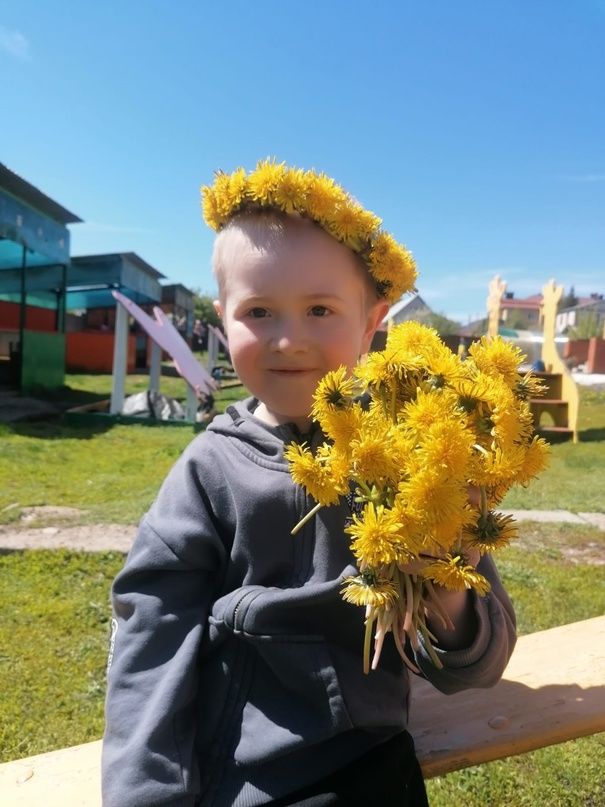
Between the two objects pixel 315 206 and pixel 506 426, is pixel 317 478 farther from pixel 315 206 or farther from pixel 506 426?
pixel 315 206

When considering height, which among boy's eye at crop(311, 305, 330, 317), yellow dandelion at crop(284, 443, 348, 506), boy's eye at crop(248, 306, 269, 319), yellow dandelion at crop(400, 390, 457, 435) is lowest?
yellow dandelion at crop(284, 443, 348, 506)

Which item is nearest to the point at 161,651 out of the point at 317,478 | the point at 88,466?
the point at 317,478

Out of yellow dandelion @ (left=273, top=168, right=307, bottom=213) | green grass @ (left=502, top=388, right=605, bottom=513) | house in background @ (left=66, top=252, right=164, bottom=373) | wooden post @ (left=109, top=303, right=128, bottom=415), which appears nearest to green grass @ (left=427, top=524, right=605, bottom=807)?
green grass @ (left=502, top=388, right=605, bottom=513)

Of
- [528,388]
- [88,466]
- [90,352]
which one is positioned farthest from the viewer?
[90,352]

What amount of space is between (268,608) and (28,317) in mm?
22879

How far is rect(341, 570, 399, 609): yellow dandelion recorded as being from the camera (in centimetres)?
106

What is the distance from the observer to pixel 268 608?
139 centimetres

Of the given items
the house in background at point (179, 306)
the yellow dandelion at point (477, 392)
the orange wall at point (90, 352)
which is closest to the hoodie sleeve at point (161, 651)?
the yellow dandelion at point (477, 392)

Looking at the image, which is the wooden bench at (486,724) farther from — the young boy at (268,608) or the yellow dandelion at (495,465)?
the yellow dandelion at (495,465)

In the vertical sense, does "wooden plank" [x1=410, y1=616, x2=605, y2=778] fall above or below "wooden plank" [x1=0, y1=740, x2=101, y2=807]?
above

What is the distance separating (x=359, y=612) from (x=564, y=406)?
36.7 feet

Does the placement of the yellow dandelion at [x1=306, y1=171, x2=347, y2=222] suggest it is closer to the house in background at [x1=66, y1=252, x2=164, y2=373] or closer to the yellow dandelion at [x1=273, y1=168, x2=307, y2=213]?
the yellow dandelion at [x1=273, y1=168, x2=307, y2=213]

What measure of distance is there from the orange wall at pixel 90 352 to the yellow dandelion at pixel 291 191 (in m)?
25.9

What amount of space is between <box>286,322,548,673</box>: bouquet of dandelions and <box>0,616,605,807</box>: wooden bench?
2.70ft
